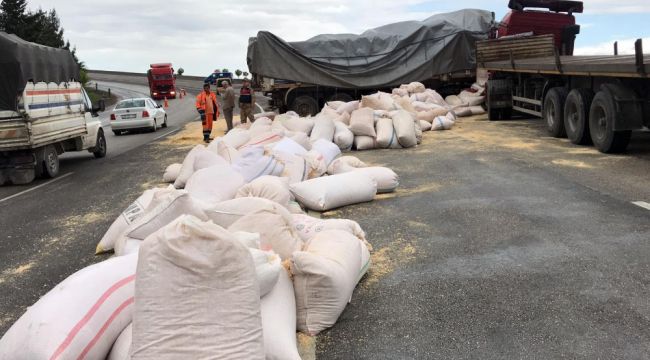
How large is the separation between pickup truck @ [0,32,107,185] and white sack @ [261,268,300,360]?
27.9ft

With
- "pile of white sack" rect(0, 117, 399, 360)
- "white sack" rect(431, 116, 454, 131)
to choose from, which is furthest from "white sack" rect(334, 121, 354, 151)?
"pile of white sack" rect(0, 117, 399, 360)

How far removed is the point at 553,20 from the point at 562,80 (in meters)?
4.88

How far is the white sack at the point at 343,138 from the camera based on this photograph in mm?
12438

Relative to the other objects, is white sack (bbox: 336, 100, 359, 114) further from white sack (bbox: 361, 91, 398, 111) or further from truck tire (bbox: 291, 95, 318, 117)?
truck tire (bbox: 291, 95, 318, 117)

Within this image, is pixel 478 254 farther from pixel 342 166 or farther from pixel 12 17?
pixel 12 17

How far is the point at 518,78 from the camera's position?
15.7 metres

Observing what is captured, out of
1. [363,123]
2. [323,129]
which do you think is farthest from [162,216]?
[363,123]

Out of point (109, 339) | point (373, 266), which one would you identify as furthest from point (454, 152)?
point (109, 339)

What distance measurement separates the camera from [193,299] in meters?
2.65

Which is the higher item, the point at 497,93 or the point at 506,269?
the point at 497,93

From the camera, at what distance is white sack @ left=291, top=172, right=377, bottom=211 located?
6953 millimetres

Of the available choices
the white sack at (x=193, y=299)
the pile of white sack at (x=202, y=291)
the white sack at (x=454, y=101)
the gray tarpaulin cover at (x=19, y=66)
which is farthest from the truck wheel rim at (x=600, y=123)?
the gray tarpaulin cover at (x=19, y=66)

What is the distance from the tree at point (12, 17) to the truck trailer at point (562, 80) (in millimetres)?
42559

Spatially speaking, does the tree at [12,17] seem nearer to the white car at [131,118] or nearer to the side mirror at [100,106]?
the white car at [131,118]
